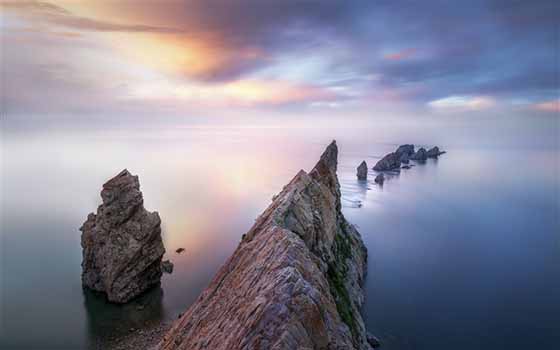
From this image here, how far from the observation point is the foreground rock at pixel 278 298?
15.3 m

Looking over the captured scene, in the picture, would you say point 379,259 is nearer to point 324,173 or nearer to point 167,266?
point 324,173

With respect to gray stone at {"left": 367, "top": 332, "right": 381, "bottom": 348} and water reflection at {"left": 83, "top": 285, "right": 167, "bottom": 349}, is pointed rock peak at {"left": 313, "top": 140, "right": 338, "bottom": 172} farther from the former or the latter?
water reflection at {"left": 83, "top": 285, "right": 167, "bottom": 349}

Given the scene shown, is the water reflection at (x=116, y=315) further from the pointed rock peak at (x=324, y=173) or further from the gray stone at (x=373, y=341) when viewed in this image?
the pointed rock peak at (x=324, y=173)

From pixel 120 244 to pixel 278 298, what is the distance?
135 ft

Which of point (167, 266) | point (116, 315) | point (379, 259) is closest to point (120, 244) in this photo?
point (116, 315)

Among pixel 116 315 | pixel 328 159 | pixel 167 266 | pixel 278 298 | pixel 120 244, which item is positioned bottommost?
pixel 116 315

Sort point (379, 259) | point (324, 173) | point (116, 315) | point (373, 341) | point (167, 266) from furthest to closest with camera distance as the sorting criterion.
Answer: point (379, 259)
point (167, 266)
point (324, 173)
point (116, 315)
point (373, 341)

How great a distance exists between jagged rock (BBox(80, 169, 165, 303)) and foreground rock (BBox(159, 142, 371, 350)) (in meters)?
26.0

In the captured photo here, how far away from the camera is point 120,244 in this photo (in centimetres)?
4834

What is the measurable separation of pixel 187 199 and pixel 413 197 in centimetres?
9395

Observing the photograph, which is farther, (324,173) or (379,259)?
(379,259)

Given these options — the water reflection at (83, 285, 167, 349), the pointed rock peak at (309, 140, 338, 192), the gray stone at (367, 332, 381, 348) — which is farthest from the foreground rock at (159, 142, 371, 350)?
the water reflection at (83, 285, 167, 349)

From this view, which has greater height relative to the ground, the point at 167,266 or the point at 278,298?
the point at 278,298

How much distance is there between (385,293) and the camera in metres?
54.0
